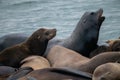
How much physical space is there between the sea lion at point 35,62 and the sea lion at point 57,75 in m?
0.85

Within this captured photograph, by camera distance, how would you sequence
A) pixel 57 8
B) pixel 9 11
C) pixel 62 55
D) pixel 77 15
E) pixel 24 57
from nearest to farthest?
pixel 62 55, pixel 24 57, pixel 77 15, pixel 57 8, pixel 9 11

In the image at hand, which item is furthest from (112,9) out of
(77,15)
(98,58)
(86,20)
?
(98,58)

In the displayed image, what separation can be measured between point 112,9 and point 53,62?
A: 10774 mm

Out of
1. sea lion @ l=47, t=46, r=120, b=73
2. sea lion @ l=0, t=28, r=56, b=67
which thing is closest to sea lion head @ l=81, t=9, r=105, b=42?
sea lion @ l=0, t=28, r=56, b=67

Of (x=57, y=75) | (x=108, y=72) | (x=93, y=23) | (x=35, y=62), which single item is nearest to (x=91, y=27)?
(x=93, y=23)

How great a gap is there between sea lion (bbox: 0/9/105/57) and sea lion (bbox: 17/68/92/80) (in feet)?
6.09

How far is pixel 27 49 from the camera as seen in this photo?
7.09 m

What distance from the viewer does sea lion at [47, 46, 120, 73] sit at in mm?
5270

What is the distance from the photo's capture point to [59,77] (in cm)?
499

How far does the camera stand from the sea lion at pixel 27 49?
22.1ft

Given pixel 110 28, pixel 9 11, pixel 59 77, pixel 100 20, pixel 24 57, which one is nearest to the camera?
pixel 59 77

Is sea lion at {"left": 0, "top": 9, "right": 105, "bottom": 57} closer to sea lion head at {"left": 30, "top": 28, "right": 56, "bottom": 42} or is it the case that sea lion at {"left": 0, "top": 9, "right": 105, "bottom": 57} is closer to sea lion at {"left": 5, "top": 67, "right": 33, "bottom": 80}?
sea lion head at {"left": 30, "top": 28, "right": 56, "bottom": 42}

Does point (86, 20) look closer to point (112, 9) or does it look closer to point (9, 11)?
point (112, 9)

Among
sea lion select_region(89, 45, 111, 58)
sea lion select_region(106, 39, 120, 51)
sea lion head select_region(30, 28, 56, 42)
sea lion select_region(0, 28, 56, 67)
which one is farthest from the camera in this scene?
sea lion head select_region(30, 28, 56, 42)
